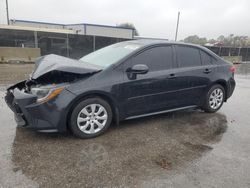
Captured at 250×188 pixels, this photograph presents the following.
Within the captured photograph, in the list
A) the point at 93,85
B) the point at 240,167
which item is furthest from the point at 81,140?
the point at 240,167

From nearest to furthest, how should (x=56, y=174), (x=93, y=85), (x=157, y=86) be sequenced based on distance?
(x=56, y=174) < (x=93, y=85) < (x=157, y=86)

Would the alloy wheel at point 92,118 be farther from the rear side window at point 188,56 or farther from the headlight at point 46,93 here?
the rear side window at point 188,56

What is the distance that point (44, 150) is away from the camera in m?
3.05

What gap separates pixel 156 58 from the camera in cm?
401

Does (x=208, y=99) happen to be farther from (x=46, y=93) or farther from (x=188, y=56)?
(x=46, y=93)

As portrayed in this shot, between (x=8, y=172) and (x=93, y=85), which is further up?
(x=93, y=85)

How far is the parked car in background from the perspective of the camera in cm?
316

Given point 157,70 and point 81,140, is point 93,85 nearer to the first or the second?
point 81,140

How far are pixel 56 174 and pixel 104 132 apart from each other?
1275mm

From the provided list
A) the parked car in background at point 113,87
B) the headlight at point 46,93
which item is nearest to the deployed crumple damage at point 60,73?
the parked car in background at point 113,87

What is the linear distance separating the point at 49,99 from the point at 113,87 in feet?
3.26

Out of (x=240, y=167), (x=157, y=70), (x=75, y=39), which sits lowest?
(x=240, y=167)

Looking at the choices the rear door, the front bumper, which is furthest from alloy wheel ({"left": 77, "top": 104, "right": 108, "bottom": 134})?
the rear door

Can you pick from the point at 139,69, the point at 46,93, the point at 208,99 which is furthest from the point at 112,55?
the point at 208,99
